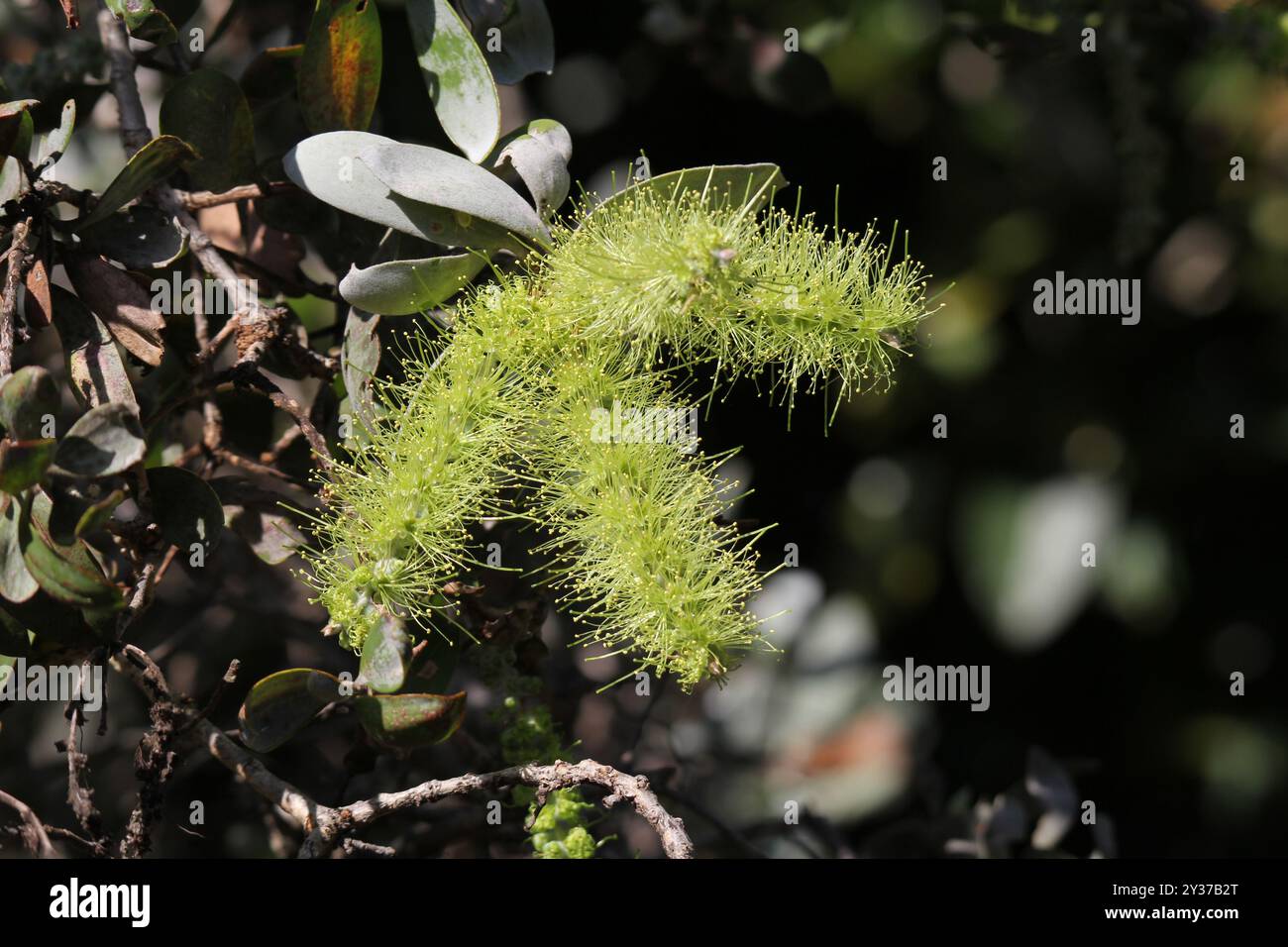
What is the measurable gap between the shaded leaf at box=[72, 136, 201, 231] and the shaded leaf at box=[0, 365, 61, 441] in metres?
0.22

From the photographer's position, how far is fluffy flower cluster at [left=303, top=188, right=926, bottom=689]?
905mm

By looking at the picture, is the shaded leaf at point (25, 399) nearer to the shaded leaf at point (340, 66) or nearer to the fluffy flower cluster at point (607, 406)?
the fluffy flower cluster at point (607, 406)

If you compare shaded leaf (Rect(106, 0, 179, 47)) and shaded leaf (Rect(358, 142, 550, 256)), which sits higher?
shaded leaf (Rect(106, 0, 179, 47))

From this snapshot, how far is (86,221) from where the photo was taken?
953mm

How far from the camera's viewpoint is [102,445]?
79 centimetres

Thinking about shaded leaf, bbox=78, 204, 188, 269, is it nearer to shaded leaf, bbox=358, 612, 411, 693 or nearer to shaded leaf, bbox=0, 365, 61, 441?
shaded leaf, bbox=0, 365, 61, 441

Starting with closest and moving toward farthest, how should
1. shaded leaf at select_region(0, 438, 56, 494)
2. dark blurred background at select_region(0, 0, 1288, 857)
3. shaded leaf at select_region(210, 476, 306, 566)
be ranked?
shaded leaf at select_region(0, 438, 56, 494) < shaded leaf at select_region(210, 476, 306, 566) < dark blurred background at select_region(0, 0, 1288, 857)

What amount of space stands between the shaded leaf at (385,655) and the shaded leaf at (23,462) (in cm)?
27

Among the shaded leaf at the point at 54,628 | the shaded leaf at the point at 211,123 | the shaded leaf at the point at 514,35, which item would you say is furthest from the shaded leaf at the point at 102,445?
the shaded leaf at the point at 514,35

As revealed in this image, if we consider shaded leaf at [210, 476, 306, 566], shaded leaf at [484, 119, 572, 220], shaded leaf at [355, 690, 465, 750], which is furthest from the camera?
shaded leaf at [210, 476, 306, 566]

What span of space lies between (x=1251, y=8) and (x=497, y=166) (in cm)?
109

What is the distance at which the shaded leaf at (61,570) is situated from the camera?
779mm

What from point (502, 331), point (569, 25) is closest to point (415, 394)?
point (502, 331)

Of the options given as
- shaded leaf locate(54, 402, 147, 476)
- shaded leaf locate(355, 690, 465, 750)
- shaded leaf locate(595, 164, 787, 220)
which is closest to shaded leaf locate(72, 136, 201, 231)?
shaded leaf locate(54, 402, 147, 476)
